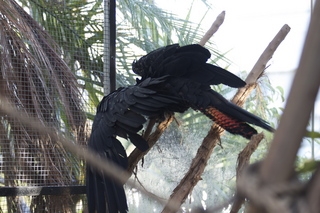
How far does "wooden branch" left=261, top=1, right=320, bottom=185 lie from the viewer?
0.67 feet

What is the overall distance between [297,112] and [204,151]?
1304mm

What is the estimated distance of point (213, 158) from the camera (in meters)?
3.01

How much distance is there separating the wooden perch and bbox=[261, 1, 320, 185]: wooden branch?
3.54 ft

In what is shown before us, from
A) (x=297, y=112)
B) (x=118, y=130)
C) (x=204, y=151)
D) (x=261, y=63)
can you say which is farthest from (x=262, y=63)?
(x=297, y=112)

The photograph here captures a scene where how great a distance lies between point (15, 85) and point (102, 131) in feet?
2.36

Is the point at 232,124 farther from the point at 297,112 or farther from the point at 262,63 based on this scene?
the point at 297,112

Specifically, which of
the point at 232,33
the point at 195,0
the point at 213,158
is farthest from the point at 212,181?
the point at 195,0

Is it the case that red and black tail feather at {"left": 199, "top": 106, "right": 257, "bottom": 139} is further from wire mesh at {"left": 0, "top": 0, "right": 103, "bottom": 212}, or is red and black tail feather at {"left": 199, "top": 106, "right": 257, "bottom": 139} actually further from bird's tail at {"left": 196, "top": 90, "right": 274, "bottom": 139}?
wire mesh at {"left": 0, "top": 0, "right": 103, "bottom": 212}

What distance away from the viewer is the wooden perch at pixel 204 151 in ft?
4.61

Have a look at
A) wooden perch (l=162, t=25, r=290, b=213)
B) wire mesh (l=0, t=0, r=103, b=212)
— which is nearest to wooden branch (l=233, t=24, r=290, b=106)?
wooden perch (l=162, t=25, r=290, b=213)

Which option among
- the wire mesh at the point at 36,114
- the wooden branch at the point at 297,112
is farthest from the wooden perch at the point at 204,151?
the wooden branch at the point at 297,112

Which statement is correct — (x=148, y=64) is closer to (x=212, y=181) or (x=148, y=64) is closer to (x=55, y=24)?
(x=55, y=24)

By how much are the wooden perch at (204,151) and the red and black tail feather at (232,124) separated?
6 cm

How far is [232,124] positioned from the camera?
1456 mm
